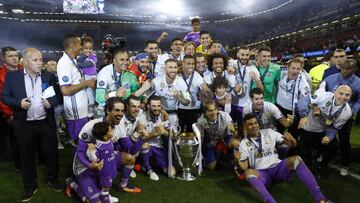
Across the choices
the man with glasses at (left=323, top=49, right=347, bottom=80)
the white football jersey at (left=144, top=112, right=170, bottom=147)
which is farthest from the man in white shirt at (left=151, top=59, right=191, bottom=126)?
the man with glasses at (left=323, top=49, right=347, bottom=80)

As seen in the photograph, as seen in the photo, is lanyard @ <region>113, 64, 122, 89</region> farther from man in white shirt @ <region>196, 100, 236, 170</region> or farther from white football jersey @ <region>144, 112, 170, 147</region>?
man in white shirt @ <region>196, 100, 236, 170</region>

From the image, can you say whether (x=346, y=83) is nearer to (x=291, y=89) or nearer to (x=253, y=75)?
(x=291, y=89)

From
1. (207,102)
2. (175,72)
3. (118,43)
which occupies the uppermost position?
(118,43)

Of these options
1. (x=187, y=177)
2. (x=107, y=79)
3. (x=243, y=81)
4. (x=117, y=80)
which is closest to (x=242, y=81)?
(x=243, y=81)

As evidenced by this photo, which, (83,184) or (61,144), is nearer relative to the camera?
(83,184)

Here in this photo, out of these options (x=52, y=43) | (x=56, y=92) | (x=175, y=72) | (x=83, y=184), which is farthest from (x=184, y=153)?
(x=52, y=43)

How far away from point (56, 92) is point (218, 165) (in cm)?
253

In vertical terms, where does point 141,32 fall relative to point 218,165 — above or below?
above

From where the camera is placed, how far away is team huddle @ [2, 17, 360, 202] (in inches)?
133

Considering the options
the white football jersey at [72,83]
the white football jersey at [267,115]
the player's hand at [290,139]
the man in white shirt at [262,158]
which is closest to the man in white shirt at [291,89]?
the white football jersey at [267,115]

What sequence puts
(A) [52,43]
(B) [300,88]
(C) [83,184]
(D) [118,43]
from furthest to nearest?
(A) [52,43] < (D) [118,43] < (B) [300,88] < (C) [83,184]

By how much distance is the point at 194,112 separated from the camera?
4.79m

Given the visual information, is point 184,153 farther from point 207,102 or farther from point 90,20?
point 90,20

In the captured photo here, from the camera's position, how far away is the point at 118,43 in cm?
590
